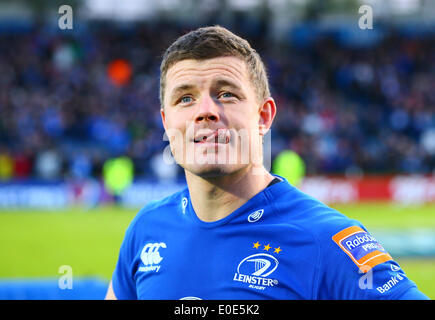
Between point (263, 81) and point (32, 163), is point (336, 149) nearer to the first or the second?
point (32, 163)

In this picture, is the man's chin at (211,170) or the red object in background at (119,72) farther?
the red object in background at (119,72)

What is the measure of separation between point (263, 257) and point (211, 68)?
893 mm

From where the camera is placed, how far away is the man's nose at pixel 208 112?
2.63 metres

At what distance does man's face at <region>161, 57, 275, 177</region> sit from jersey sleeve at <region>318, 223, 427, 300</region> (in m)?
0.58

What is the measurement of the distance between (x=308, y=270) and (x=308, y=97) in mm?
23561

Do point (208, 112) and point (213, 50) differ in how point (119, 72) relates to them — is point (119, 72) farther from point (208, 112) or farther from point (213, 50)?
point (208, 112)

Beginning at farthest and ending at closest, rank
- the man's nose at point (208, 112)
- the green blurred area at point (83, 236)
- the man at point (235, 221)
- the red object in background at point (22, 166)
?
the red object in background at point (22, 166), the green blurred area at point (83, 236), the man's nose at point (208, 112), the man at point (235, 221)

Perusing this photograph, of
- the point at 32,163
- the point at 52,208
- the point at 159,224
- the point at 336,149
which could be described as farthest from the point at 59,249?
the point at 336,149

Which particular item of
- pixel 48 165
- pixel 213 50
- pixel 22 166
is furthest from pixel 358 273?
pixel 22 166

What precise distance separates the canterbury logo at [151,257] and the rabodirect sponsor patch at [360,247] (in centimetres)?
88

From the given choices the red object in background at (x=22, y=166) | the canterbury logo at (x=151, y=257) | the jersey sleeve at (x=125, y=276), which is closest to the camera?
the canterbury logo at (x=151, y=257)

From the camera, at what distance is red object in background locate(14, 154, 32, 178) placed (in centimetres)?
1894

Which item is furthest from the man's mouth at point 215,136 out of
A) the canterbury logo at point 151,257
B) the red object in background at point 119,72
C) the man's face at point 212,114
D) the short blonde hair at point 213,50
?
the red object in background at point 119,72

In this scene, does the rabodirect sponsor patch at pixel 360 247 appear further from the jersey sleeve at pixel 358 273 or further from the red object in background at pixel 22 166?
the red object in background at pixel 22 166
